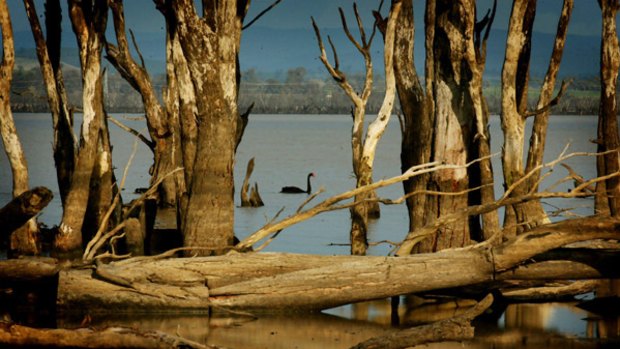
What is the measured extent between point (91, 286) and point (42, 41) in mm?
6089

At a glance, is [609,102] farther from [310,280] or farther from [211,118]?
[310,280]

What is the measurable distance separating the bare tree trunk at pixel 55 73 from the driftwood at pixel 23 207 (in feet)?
23.4

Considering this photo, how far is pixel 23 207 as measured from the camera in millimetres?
10562

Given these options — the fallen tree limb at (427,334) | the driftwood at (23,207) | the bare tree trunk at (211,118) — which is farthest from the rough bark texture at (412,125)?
the driftwood at (23,207)

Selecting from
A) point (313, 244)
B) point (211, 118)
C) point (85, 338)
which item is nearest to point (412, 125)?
point (211, 118)

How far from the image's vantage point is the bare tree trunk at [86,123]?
16.7 meters

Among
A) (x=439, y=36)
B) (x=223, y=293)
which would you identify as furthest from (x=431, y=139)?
(x=223, y=293)

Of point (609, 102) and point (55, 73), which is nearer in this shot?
point (55, 73)

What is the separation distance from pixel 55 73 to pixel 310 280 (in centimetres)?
686

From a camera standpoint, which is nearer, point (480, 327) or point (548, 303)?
point (480, 327)

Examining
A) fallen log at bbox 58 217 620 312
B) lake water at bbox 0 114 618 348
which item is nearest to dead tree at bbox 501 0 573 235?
lake water at bbox 0 114 618 348

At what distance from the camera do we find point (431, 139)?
16250 mm

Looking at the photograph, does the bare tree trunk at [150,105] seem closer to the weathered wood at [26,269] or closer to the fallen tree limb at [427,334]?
the weathered wood at [26,269]

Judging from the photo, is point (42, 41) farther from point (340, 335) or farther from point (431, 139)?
point (340, 335)
